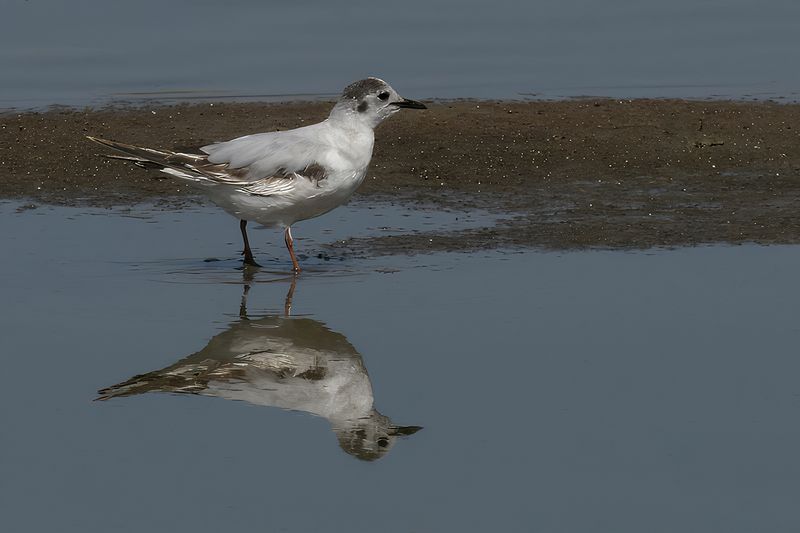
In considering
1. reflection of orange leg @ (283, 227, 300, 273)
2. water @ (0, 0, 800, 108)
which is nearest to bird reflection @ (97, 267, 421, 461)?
reflection of orange leg @ (283, 227, 300, 273)

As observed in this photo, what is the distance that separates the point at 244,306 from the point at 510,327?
1692 millimetres

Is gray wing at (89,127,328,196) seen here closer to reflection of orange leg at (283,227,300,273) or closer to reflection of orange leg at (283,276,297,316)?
reflection of orange leg at (283,227,300,273)

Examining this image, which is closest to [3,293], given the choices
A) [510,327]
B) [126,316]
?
[126,316]

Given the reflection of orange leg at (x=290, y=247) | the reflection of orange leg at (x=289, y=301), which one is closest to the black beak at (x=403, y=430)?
the reflection of orange leg at (x=289, y=301)

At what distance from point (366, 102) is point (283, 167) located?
76 centimetres

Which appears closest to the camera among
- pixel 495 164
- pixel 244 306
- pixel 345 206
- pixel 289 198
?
pixel 244 306

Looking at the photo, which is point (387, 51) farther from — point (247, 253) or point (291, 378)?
point (291, 378)

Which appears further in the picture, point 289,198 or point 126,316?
point 289,198

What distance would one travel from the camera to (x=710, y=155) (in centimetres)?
1289

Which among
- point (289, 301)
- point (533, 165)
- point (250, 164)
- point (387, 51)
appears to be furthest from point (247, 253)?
point (387, 51)

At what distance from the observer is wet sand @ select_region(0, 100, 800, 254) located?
35.8 ft

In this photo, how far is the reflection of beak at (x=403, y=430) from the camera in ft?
22.8

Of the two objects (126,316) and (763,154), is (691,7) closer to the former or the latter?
(763,154)

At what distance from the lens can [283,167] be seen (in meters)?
10.2
